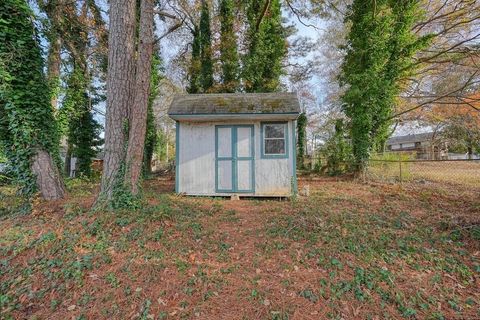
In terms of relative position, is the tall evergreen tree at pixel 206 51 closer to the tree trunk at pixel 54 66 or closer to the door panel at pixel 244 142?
the tree trunk at pixel 54 66

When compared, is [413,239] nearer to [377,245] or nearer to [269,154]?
[377,245]

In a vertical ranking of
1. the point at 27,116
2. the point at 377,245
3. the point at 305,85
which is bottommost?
the point at 377,245

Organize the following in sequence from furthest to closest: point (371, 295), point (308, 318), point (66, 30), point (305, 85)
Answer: point (305, 85)
point (66, 30)
point (371, 295)
point (308, 318)

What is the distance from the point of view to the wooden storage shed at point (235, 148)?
702 cm

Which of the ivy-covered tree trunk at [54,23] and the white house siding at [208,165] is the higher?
the ivy-covered tree trunk at [54,23]

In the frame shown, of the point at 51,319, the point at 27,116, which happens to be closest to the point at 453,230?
the point at 51,319

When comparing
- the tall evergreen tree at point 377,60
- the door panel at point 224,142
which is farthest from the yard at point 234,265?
the tall evergreen tree at point 377,60

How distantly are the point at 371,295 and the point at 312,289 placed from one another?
0.65 m

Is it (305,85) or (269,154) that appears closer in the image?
(269,154)

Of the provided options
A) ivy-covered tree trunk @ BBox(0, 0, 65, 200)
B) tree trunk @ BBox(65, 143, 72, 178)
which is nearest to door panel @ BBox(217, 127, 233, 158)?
ivy-covered tree trunk @ BBox(0, 0, 65, 200)

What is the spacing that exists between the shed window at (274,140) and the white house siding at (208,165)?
156mm

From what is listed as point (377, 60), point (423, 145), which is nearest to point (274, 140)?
point (377, 60)

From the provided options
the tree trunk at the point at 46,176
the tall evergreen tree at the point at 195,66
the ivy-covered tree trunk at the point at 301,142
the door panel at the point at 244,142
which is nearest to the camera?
the tree trunk at the point at 46,176

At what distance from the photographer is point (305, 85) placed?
882 inches
